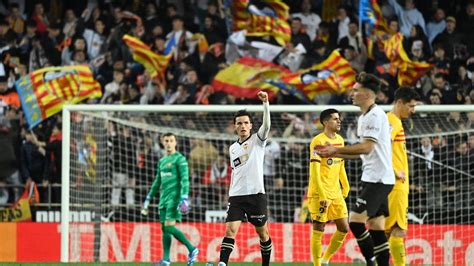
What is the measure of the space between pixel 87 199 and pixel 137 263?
177cm

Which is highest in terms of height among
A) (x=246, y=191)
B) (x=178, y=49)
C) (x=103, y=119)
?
(x=178, y=49)

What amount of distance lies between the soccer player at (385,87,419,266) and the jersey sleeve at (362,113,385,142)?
1130 millimetres

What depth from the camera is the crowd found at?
19609 mm

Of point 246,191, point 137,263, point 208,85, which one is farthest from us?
point 208,85

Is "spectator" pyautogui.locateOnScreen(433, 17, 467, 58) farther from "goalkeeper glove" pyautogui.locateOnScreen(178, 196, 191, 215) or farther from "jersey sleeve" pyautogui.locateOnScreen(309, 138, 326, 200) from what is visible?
"jersey sleeve" pyautogui.locateOnScreen(309, 138, 326, 200)

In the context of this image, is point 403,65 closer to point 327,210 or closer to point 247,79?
point 247,79

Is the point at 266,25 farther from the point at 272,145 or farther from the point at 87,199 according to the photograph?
the point at 87,199

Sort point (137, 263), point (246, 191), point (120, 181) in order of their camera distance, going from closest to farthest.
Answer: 1. point (246, 191)
2. point (137, 263)
3. point (120, 181)

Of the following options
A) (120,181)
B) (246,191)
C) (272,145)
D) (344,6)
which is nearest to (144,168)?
(120,181)

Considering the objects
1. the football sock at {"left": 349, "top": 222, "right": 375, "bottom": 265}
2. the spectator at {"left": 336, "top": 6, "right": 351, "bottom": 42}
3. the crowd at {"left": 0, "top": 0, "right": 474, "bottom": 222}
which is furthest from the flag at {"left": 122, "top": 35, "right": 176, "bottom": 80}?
the football sock at {"left": 349, "top": 222, "right": 375, "bottom": 265}

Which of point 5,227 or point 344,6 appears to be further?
point 344,6

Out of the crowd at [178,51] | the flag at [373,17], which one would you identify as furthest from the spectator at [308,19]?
the flag at [373,17]

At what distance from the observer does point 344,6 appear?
21688 millimetres

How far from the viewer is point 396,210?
1133cm
